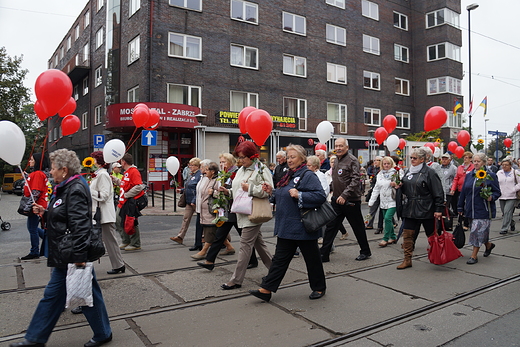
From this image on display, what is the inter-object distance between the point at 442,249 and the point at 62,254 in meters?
5.26

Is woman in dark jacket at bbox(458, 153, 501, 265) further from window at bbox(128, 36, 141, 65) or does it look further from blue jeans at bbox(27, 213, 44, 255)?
window at bbox(128, 36, 141, 65)

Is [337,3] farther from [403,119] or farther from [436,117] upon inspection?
[436,117]

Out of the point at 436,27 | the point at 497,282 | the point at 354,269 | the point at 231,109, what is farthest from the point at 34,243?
the point at 436,27

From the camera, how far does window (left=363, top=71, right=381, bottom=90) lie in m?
30.9

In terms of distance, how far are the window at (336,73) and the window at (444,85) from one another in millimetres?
9176

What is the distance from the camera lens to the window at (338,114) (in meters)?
28.7

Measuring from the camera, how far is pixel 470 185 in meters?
7.09

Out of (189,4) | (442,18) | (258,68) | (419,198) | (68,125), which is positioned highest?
(442,18)

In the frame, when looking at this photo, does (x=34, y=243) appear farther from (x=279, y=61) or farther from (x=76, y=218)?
(x=279, y=61)

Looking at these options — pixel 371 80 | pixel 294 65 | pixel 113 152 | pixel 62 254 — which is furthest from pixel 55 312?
pixel 371 80

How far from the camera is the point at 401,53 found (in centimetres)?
3397

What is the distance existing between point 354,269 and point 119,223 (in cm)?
439

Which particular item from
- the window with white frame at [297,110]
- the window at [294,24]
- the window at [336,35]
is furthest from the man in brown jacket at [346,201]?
the window at [336,35]

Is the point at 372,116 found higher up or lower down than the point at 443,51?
lower down
